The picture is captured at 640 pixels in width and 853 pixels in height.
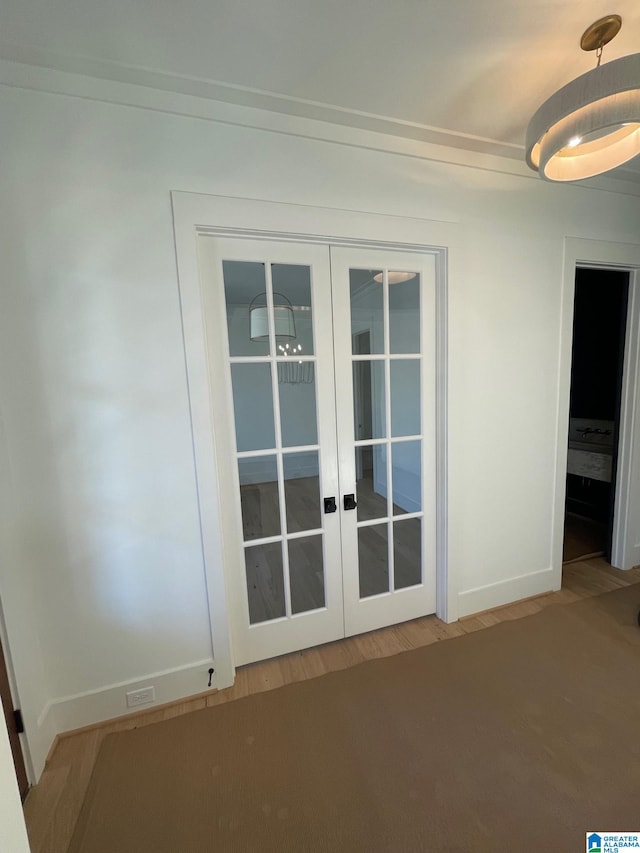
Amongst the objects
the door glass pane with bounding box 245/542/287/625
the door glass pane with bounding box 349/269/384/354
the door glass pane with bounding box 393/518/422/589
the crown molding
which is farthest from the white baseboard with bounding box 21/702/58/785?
the crown molding

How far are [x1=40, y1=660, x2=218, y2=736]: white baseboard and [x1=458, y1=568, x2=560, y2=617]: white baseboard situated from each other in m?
1.55

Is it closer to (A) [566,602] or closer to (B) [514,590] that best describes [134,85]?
(B) [514,590]

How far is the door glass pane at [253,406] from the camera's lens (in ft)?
5.69

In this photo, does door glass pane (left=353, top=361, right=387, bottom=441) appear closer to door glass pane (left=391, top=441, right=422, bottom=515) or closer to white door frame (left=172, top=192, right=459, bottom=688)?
door glass pane (left=391, top=441, right=422, bottom=515)

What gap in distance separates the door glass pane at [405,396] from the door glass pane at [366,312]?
0.17m

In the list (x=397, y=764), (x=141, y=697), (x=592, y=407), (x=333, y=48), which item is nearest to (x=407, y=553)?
(x=397, y=764)

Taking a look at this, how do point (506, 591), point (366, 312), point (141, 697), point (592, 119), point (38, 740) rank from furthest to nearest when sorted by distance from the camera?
point (506, 591) → point (366, 312) → point (141, 697) → point (38, 740) → point (592, 119)

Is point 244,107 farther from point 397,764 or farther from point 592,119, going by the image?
point 397,764

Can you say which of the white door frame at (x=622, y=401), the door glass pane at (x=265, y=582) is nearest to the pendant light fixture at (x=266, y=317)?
the door glass pane at (x=265, y=582)

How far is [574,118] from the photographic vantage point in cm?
108

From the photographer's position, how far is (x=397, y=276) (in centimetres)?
192

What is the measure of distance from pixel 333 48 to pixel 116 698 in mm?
2840

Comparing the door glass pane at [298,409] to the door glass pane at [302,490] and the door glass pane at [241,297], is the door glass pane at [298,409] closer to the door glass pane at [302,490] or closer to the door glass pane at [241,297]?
Result: the door glass pane at [302,490]

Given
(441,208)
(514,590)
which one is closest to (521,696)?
(514,590)
